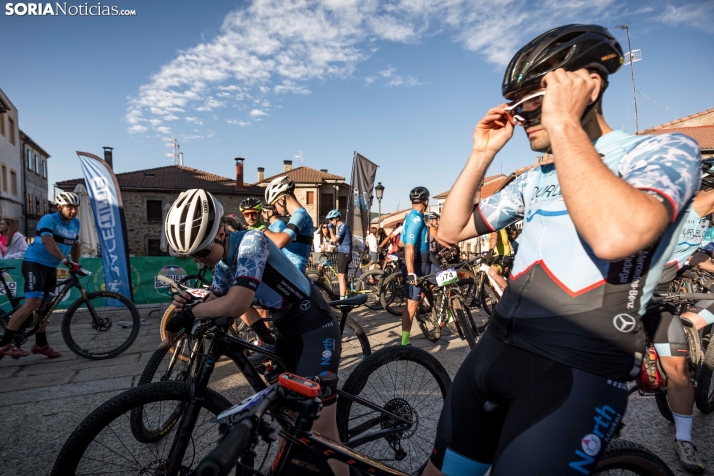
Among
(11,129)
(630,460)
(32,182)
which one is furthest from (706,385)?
(32,182)

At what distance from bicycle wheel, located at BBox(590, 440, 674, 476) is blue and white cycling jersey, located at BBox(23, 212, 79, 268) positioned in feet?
19.9

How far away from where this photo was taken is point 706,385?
10.3 feet

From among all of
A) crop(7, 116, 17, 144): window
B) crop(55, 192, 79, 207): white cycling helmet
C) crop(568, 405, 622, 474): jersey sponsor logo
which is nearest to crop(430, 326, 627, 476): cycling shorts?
crop(568, 405, 622, 474): jersey sponsor logo

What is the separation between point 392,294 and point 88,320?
525 centimetres

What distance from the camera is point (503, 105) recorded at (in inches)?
57.3

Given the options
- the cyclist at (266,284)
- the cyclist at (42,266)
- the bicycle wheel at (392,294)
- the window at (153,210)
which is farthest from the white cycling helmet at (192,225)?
the window at (153,210)

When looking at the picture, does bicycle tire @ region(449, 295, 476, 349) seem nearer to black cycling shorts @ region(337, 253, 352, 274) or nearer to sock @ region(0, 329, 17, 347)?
black cycling shorts @ region(337, 253, 352, 274)

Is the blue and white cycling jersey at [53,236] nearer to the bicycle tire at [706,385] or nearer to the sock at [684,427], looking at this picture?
the sock at [684,427]

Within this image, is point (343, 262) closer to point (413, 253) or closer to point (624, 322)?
point (413, 253)

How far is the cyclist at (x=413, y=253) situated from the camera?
16.3 feet

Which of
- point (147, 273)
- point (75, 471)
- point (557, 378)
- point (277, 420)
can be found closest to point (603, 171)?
point (557, 378)

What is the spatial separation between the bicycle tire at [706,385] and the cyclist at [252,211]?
5330mm

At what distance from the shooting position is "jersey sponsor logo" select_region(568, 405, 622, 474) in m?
1.08

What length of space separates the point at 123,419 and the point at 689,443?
3532 millimetres
